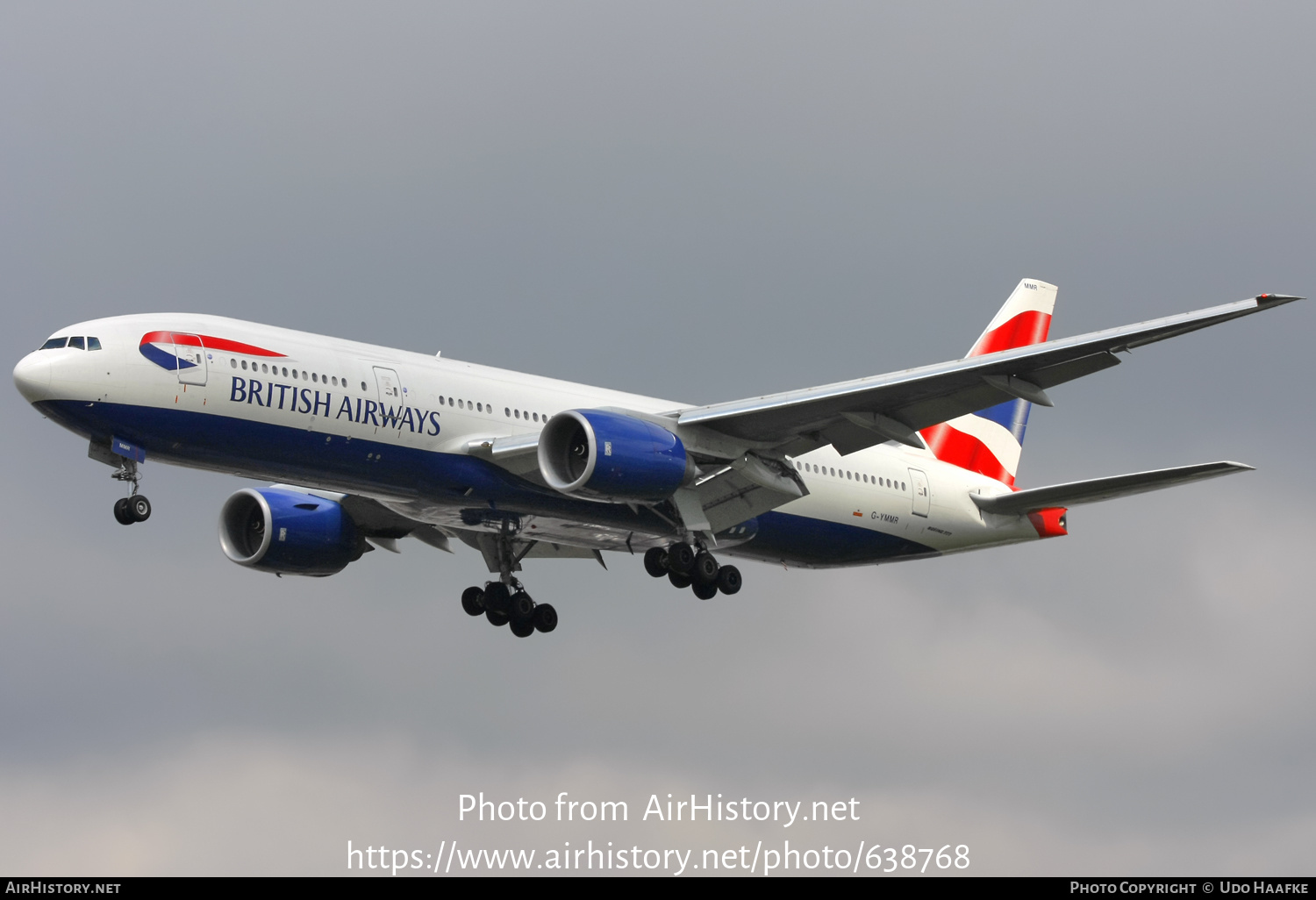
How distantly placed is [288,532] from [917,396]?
16.3 m

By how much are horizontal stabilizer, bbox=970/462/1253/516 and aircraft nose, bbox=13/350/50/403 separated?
22795mm

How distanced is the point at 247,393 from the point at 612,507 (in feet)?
29.6

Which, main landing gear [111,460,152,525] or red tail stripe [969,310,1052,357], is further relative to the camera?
red tail stripe [969,310,1052,357]

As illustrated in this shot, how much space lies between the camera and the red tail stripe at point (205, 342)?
33906mm

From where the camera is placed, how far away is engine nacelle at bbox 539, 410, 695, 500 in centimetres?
3559

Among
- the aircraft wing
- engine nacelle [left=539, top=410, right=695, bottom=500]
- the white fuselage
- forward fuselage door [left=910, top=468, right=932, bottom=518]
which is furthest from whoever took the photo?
forward fuselage door [left=910, top=468, right=932, bottom=518]

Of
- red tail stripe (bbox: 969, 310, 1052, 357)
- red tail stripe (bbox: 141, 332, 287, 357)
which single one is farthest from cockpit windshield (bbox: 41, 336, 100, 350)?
red tail stripe (bbox: 969, 310, 1052, 357)

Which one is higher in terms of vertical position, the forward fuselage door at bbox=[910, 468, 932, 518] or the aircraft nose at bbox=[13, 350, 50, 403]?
the forward fuselage door at bbox=[910, 468, 932, 518]

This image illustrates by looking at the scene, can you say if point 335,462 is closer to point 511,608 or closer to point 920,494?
point 511,608

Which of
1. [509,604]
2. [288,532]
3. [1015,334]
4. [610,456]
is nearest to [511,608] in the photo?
[509,604]

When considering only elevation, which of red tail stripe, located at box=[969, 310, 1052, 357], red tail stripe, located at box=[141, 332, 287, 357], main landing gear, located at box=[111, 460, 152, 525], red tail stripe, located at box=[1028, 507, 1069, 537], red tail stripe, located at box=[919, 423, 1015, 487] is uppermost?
red tail stripe, located at box=[969, 310, 1052, 357]

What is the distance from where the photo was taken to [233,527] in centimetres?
4341

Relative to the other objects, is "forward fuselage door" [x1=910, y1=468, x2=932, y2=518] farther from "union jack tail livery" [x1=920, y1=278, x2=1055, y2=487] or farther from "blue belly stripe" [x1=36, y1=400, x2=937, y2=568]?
"blue belly stripe" [x1=36, y1=400, x2=937, y2=568]

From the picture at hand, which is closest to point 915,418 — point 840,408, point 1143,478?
point 840,408
